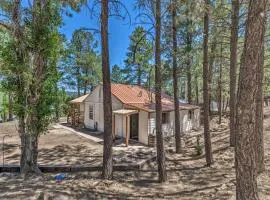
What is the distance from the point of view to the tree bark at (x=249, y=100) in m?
4.61

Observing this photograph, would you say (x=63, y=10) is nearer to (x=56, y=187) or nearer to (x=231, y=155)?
(x=56, y=187)

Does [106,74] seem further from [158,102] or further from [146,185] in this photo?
[146,185]

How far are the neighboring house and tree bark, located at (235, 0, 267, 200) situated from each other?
33.6 ft

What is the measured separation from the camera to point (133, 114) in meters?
19.8

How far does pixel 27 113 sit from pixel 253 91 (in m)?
7.62

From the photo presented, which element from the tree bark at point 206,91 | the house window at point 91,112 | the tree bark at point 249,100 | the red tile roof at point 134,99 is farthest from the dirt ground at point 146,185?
the house window at point 91,112

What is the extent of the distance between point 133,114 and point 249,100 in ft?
50.4

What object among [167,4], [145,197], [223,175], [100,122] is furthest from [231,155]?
[100,122]

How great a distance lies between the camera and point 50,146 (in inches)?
675

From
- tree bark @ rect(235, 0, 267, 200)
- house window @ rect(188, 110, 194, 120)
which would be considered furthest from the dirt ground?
house window @ rect(188, 110, 194, 120)

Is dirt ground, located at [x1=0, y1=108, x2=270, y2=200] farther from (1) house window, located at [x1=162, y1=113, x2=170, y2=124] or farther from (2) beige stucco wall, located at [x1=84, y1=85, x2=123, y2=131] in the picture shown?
(2) beige stucco wall, located at [x1=84, y1=85, x2=123, y2=131]

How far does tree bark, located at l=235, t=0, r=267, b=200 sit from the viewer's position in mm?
4609

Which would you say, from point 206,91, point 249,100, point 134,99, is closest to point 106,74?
point 206,91

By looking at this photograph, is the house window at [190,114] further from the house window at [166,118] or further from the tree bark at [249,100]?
the tree bark at [249,100]
